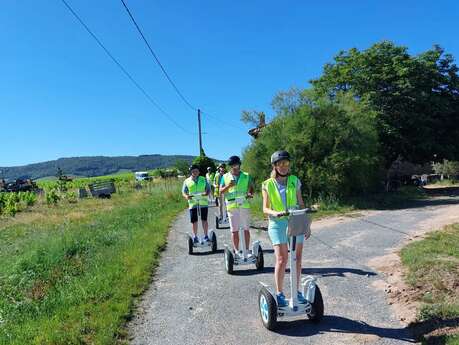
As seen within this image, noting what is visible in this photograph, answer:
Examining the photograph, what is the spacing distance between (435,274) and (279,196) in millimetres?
2964

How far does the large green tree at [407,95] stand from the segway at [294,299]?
68.0ft

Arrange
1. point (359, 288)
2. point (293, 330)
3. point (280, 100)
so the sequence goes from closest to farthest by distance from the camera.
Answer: point (293, 330), point (359, 288), point (280, 100)

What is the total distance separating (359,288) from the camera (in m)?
6.28

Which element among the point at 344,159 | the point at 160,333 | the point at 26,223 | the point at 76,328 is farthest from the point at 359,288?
the point at 26,223

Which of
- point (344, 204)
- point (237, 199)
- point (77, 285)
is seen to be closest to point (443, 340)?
point (237, 199)

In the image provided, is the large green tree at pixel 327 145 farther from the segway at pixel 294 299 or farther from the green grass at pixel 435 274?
the segway at pixel 294 299

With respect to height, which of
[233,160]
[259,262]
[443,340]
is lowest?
[443,340]

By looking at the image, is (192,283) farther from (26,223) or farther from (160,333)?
(26,223)

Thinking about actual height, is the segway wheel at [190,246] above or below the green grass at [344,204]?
below

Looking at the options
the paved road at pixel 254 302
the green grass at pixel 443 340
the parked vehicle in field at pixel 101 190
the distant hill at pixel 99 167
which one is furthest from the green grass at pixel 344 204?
the distant hill at pixel 99 167

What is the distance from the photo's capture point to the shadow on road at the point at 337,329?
4.61 metres

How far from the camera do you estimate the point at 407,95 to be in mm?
24500

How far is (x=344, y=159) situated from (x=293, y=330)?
13092 millimetres

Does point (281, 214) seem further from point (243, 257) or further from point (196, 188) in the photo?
point (196, 188)
